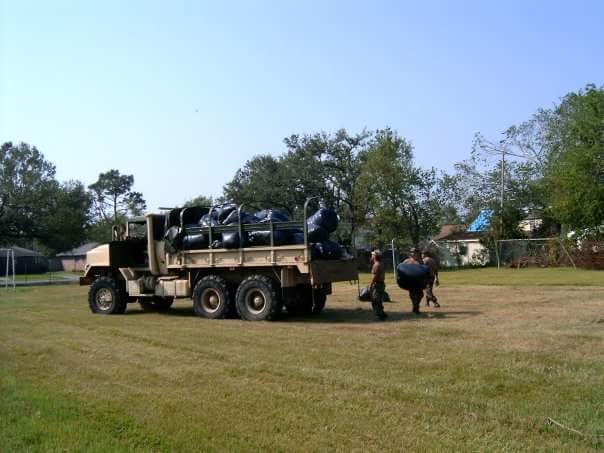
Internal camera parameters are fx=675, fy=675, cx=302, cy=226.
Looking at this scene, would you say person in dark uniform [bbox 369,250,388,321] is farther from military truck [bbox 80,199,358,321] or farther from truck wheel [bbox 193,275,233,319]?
truck wheel [bbox 193,275,233,319]

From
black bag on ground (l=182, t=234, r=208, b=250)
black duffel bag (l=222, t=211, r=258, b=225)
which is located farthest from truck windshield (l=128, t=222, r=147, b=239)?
black duffel bag (l=222, t=211, r=258, b=225)

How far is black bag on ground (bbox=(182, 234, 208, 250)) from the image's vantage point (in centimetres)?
1638

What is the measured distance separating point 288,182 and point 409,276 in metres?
42.5

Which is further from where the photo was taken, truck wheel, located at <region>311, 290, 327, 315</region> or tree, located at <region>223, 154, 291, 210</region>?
tree, located at <region>223, 154, 291, 210</region>

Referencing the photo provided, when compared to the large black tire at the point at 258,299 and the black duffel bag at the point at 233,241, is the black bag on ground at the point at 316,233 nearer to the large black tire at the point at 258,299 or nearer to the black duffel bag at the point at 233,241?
the large black tire at the point at 258,299

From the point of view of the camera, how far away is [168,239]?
55.4ft

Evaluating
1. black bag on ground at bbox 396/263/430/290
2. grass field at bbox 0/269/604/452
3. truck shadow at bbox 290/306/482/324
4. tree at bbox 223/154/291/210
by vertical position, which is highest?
tree at bbox 223/154/291/210

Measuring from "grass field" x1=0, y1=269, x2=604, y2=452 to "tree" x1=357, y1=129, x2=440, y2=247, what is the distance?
3702 cm

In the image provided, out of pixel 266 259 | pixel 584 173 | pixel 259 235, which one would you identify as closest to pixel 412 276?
pixel 266 259

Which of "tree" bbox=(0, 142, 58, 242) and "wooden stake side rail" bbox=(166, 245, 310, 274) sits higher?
"tree" bbox=(0, 142, 58, 242)

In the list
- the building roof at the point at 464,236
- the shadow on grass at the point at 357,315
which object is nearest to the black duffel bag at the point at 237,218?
the shadow on grass at the point at 357,315

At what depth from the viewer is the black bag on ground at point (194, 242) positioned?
645 inches

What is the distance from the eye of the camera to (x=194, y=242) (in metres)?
16.5

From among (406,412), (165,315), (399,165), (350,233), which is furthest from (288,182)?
(406,412)
